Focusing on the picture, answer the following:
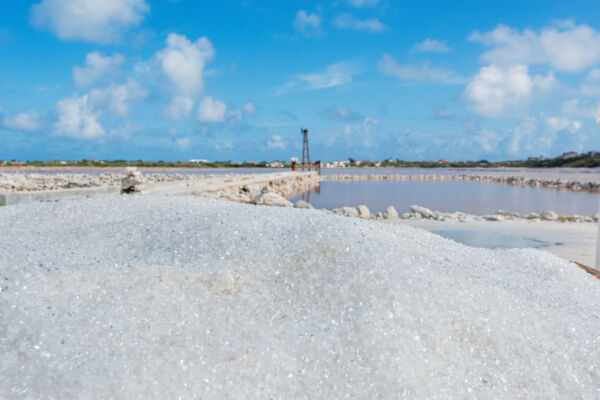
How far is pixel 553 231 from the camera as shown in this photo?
6.28 m

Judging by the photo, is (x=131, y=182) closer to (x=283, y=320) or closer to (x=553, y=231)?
(x=283, y=320)

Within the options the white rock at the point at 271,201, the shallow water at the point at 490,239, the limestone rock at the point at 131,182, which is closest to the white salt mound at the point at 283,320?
the shallow water at the point at 490,239

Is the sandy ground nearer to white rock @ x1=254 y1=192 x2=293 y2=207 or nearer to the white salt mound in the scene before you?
white rock @ x1=254 y1=192 x2=293 y2=207

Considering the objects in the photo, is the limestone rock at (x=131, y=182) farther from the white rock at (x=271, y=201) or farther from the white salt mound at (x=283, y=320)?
the white salt mound at (x=283, y=320)

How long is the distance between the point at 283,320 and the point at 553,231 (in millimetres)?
6099

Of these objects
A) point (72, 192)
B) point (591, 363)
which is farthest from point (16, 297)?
point (72, 192)

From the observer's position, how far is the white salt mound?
148 cm

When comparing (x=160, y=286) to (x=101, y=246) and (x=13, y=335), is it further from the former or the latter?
(x=101, y=246)

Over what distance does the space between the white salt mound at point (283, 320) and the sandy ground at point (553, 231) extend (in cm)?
271

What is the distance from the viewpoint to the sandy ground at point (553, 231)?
471 cm

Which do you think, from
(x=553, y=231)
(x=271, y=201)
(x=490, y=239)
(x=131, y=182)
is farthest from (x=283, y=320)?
(x=271, y=201)

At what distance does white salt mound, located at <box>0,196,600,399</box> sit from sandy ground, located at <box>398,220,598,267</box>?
8.88 feet

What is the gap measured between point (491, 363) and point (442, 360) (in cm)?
22

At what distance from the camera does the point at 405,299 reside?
6.11ft
